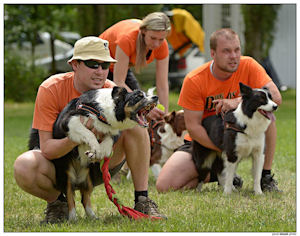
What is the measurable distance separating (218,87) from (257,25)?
11.0 meters

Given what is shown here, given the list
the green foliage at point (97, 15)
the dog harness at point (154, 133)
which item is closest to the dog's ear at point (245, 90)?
the dog harness at point (154, 133)

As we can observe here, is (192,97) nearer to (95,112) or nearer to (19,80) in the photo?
(95,112)

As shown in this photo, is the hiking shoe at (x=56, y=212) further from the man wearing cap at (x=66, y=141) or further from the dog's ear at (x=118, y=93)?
the dog's ear at (x=118, y=93)

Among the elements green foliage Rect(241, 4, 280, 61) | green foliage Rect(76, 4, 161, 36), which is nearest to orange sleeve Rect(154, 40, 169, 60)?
green foliage Rect(76, 4, 161, 36)

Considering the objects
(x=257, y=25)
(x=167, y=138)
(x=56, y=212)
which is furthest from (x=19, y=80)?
(x=56, y=212)

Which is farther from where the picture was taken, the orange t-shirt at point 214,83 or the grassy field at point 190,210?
the orange t-shirt at point 214,83

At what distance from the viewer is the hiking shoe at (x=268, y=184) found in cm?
483

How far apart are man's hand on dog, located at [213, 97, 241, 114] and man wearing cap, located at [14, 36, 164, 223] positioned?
43.3 inches

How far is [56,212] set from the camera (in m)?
3.71

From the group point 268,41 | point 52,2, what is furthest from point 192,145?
point 268,41

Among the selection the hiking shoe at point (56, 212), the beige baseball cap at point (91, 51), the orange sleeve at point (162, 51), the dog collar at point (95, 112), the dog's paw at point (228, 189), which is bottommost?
the dog's paw at point (228, 189)

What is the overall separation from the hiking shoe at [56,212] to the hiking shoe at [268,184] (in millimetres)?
2022

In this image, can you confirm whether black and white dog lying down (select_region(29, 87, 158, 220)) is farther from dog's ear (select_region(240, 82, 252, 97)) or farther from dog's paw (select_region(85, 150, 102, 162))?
dog's ear (select_region(240, 82, 252, 97))

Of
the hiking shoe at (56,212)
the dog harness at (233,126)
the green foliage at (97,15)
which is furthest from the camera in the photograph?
the green foliage at (97,15)
